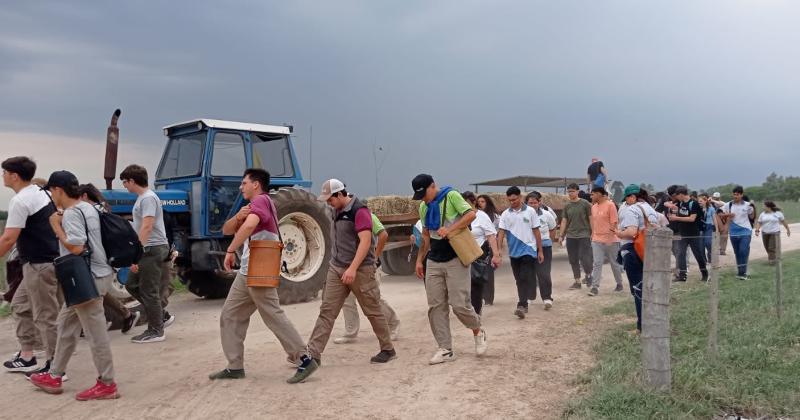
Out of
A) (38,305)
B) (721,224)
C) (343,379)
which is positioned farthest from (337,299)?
(721,224)

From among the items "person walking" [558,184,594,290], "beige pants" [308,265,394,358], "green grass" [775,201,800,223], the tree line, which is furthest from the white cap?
the tree line

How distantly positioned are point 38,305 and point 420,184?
3.30 meters

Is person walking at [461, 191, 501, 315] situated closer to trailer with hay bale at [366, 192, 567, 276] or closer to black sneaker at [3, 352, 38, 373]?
trailer with hay bale at [366, 192, 567, 276]

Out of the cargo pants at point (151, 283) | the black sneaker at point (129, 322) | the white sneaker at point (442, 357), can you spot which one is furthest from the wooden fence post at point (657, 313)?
the black sneaker at point (129, 322)

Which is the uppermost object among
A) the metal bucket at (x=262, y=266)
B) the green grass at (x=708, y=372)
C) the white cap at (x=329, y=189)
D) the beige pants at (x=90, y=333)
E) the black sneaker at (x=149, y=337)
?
the white cap at (x=329, y=189)

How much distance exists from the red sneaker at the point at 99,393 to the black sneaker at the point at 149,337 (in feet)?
6.42

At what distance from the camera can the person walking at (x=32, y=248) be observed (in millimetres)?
5117

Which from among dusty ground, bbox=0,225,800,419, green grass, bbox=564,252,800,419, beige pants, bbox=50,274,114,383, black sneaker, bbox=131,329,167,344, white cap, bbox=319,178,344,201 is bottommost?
dusty ground, bbox=0,225,800,419

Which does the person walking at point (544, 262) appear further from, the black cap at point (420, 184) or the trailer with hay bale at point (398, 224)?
the black cap at point (420, 184)

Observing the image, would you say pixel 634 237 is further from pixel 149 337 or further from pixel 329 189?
pixel 149 337

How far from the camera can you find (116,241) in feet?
16.6

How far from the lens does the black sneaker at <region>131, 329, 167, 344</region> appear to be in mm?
6832

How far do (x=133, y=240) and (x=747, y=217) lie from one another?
33.2 feet

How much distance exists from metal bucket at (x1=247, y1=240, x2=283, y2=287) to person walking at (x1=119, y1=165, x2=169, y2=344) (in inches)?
71.8
